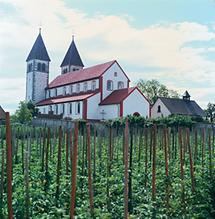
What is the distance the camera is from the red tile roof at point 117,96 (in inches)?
1497

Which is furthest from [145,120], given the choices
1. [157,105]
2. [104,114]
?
[157,105]

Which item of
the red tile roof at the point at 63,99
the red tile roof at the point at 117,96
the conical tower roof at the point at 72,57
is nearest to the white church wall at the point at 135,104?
the red tile roof at the point at 117,96

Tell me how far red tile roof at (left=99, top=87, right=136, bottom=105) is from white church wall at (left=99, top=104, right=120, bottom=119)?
421 millimetres

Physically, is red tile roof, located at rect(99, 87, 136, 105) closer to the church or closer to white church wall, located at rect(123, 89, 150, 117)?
the church

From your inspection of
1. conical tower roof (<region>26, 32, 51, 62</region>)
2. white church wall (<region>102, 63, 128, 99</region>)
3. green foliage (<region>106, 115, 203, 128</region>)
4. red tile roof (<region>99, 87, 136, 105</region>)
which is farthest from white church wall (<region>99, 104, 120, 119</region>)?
conical tower roof (<region>26, 32, 51, 62</region>)

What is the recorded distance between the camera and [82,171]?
710 cm

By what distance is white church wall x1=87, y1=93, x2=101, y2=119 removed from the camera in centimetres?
3994

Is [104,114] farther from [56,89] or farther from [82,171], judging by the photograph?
[82,171]

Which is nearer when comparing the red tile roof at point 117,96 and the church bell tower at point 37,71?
the red tile roof at point 117,96

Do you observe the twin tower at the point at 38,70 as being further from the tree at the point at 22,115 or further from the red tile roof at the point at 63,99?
the tree at the point at 22,115

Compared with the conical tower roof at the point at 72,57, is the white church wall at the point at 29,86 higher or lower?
lower

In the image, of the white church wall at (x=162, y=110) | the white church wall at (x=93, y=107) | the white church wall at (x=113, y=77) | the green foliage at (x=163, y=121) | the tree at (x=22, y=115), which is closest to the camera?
the green foliage at (x=163, y=121)

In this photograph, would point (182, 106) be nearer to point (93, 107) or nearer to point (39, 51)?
point (93, 107)

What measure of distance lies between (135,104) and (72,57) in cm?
1905
